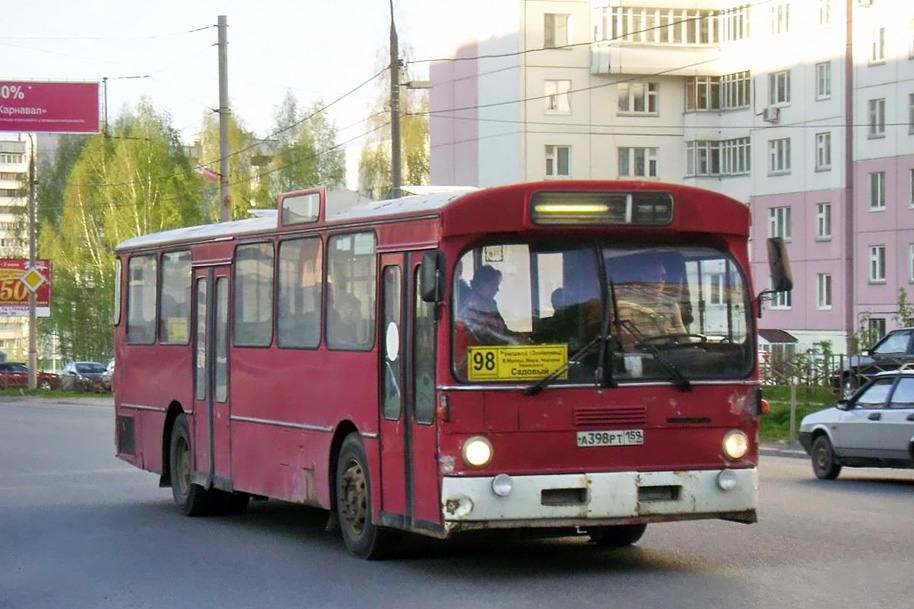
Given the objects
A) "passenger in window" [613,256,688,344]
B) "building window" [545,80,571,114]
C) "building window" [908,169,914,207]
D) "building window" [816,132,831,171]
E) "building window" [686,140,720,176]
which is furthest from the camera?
"building window" [686,140,720,176]

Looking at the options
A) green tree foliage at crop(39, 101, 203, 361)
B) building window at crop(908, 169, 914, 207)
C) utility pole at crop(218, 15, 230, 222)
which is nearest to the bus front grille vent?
utility pole at crop(218, 15, 230, 222)

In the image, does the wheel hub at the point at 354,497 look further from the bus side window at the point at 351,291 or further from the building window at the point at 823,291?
the building window at the point at 823,291

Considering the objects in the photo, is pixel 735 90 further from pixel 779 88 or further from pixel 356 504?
pixel 356 504

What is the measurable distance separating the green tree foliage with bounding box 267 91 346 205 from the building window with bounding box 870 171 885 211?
124ft

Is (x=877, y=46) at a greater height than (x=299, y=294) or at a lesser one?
greater

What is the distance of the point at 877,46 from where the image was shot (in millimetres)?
68688

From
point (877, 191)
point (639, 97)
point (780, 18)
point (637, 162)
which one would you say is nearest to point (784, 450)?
point (877, 191)

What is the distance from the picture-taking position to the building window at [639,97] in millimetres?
79375

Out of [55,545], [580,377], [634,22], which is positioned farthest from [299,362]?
[634,22]

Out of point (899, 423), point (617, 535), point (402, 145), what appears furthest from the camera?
point (402, 145)

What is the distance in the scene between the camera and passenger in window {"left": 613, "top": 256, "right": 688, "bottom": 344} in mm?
11742

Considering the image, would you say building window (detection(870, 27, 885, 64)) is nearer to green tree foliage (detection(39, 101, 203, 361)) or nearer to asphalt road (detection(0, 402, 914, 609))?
green tree foliage (detection(39, 101, 203, 361))

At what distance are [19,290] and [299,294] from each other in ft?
190

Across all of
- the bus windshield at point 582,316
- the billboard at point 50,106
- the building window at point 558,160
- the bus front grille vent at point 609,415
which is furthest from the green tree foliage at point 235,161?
the bus front grille vent at point 609,415
